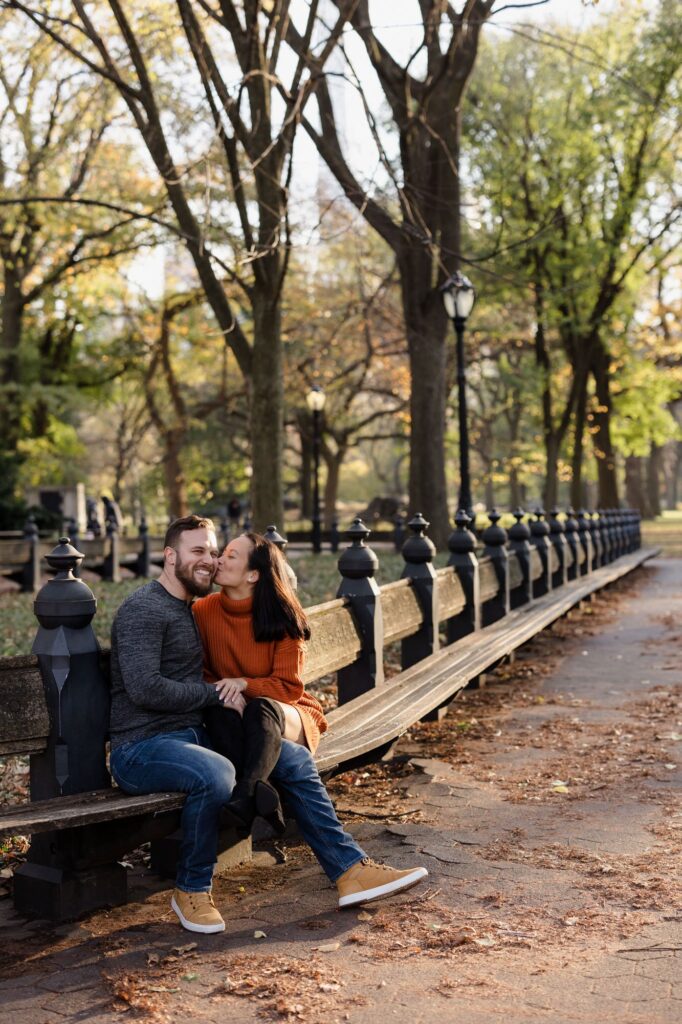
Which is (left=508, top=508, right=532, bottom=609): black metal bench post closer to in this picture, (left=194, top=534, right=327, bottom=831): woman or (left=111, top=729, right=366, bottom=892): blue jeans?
(left=194, top=534, right=327, bottom=831): woman

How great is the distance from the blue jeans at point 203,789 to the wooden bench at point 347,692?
85 millimetres

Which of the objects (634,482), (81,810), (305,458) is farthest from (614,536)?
(634,482)

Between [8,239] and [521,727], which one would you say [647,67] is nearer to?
[8,239]

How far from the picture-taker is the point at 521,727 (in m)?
8.26

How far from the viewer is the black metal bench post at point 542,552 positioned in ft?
48.8

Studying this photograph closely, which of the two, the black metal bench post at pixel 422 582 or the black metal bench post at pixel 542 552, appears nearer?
the black metal bench post at pixel 422 582

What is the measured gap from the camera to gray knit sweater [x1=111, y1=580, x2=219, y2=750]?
4.59 metres

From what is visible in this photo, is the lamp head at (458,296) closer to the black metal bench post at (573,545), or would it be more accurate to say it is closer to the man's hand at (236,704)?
the black metal bench post at (573,545)

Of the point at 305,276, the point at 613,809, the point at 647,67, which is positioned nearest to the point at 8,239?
the point at 305,276

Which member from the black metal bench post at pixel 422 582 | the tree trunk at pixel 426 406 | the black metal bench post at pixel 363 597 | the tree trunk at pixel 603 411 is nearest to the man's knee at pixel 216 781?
the black metal bench post at pixel 363 597

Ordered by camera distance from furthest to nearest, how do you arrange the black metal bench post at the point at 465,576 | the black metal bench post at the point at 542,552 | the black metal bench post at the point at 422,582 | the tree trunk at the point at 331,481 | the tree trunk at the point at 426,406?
the tree trunk at the point at 331,481 → the tree trunk at the point at 426,406 → the black metal bench post at the point at 542,552 → the black metal bench post at the point at 465,576 → the black metal bench post at the point at 422,582

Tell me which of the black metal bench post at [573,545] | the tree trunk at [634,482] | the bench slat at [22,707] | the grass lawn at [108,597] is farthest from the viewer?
the tree trunk at [634,482]

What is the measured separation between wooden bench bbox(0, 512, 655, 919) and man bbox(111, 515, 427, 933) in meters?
0.11

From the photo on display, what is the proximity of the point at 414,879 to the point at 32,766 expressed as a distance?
151 centimetres
